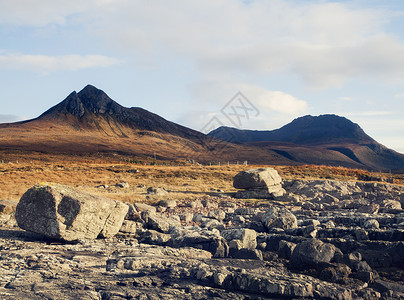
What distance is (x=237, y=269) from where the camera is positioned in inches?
396

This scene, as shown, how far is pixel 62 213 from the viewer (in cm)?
1248

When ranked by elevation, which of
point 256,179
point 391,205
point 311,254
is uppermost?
point 256,179

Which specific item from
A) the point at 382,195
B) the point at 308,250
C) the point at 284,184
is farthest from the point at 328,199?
the point at 308,250

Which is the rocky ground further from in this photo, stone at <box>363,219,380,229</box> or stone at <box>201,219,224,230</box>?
stone at <box>201,219,224,230</box>

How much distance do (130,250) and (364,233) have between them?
8.55 metres

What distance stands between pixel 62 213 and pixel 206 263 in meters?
5.19

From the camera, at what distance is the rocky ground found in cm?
877

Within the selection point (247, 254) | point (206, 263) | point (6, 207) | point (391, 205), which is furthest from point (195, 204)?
point (206, 263)

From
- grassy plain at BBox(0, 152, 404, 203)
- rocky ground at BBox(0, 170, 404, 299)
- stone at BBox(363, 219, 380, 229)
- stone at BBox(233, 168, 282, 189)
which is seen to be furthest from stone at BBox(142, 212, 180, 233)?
stone at BBox(233, 168, 282, 189)

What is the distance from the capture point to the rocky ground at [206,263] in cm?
877

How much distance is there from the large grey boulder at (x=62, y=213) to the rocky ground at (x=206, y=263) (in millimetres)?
441

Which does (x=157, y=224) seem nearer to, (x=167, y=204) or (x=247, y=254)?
(x=247, y=254)

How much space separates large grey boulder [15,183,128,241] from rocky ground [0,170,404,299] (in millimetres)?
441

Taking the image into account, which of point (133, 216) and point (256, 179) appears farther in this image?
point (256, 179)
